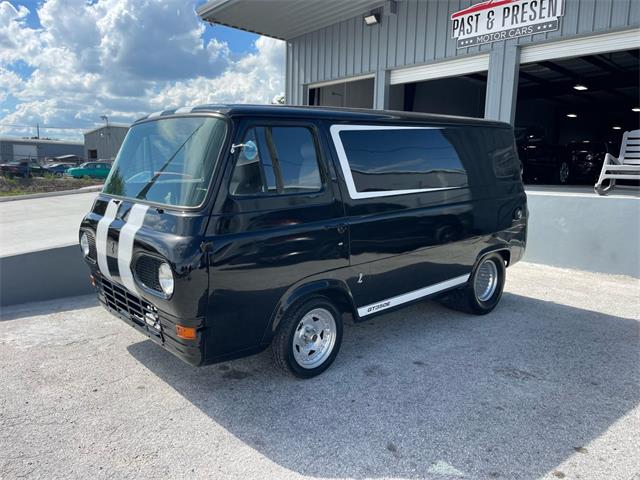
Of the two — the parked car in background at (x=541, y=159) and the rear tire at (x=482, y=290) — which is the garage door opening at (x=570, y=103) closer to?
the parked car in background at (x=541, y=159)

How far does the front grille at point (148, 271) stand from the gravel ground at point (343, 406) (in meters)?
0.88

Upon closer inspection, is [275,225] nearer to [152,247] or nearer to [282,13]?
[152,247]

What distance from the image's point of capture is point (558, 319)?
5211 mm

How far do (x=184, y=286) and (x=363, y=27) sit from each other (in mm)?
9160

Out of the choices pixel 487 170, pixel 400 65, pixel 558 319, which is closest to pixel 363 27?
pixel 400 65

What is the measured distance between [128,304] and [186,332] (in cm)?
81

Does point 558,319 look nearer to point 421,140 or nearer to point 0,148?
point 421,140

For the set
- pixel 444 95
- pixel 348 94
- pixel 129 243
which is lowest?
pixel 129 243

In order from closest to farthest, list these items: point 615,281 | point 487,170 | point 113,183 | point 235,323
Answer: point 235,323 < point 113,183 < point 487,170 < point 615,281

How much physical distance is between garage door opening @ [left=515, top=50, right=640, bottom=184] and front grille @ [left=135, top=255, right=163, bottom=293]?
1078 cm

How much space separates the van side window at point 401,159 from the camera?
149 inches

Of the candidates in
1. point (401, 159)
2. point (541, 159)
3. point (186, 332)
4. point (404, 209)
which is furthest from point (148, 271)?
point (541, 159)

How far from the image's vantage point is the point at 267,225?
3219mm

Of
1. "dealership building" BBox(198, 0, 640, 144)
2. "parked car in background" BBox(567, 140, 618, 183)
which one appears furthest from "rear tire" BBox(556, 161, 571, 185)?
"dealership building" BBox(198, 0, 640, 144)
